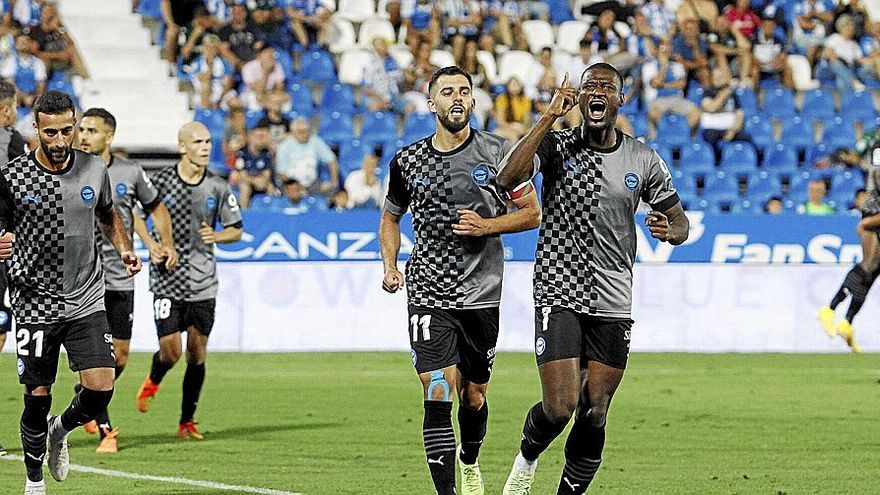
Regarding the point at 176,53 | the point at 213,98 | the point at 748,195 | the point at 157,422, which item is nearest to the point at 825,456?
the point at 157,422

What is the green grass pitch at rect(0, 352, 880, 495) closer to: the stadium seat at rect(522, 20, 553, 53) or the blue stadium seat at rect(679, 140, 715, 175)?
the blue stadium seat at rect(679, 140, 715, 175)

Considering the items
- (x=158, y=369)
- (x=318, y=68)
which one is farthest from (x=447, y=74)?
(x=318, y=68)

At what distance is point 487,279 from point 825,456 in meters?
3.70

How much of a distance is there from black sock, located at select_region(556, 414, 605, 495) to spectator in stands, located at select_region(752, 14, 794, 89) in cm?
1853

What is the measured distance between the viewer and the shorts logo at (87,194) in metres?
8.12

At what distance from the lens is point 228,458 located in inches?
409

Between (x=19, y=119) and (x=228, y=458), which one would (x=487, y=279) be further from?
(x=19, y=119)

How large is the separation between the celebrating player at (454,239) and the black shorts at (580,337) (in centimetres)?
63

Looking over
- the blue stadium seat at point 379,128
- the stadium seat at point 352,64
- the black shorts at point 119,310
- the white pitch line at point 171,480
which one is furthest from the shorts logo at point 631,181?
the stadium seat at point 352,64

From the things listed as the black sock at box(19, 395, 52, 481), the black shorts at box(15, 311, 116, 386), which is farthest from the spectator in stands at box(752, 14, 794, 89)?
the black sock at box(19, 395, 52, 481)

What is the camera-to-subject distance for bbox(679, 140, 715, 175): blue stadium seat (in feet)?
76.0

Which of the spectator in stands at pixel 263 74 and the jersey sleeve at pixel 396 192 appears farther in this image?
the spectator in stands at pixel 263 74

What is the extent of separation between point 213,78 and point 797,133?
934 cm

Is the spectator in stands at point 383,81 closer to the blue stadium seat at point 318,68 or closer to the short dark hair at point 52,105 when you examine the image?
the blue stadium seat at point 318,68
